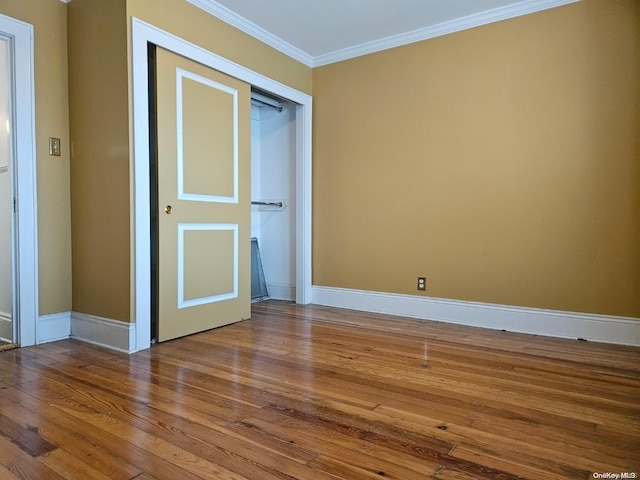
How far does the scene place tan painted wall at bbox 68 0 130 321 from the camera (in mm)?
2576

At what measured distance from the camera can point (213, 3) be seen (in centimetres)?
302

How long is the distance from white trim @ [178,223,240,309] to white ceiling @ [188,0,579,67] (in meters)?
1.56

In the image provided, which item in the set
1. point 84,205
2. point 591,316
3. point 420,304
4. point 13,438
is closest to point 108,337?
point 84,205

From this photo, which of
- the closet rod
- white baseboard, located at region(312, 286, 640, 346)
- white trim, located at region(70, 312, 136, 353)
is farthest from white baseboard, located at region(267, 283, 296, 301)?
white trim, located at region(70, 312, 136, 353)

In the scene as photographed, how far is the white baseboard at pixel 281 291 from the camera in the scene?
14.2ft

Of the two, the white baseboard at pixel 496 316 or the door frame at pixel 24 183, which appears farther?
the white baseboard at pixel 496 316

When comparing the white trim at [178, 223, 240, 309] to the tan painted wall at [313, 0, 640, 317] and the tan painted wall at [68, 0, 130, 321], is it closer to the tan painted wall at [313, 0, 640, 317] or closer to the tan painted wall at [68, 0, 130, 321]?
the tan painted wall at [68, 0, 130, 321]

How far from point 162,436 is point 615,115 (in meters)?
3.24

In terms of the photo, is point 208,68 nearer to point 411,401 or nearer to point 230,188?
point 230,188

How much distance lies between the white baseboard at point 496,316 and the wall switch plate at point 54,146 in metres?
2.50

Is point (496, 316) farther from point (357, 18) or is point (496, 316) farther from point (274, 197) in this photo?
point (357, 18)

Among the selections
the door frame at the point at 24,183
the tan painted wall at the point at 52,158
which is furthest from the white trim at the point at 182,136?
the door frame at the point at 24,183

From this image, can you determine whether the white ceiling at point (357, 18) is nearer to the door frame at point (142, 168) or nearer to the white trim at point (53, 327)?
the door frame at point (142, 168)

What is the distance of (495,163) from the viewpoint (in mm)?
3213
